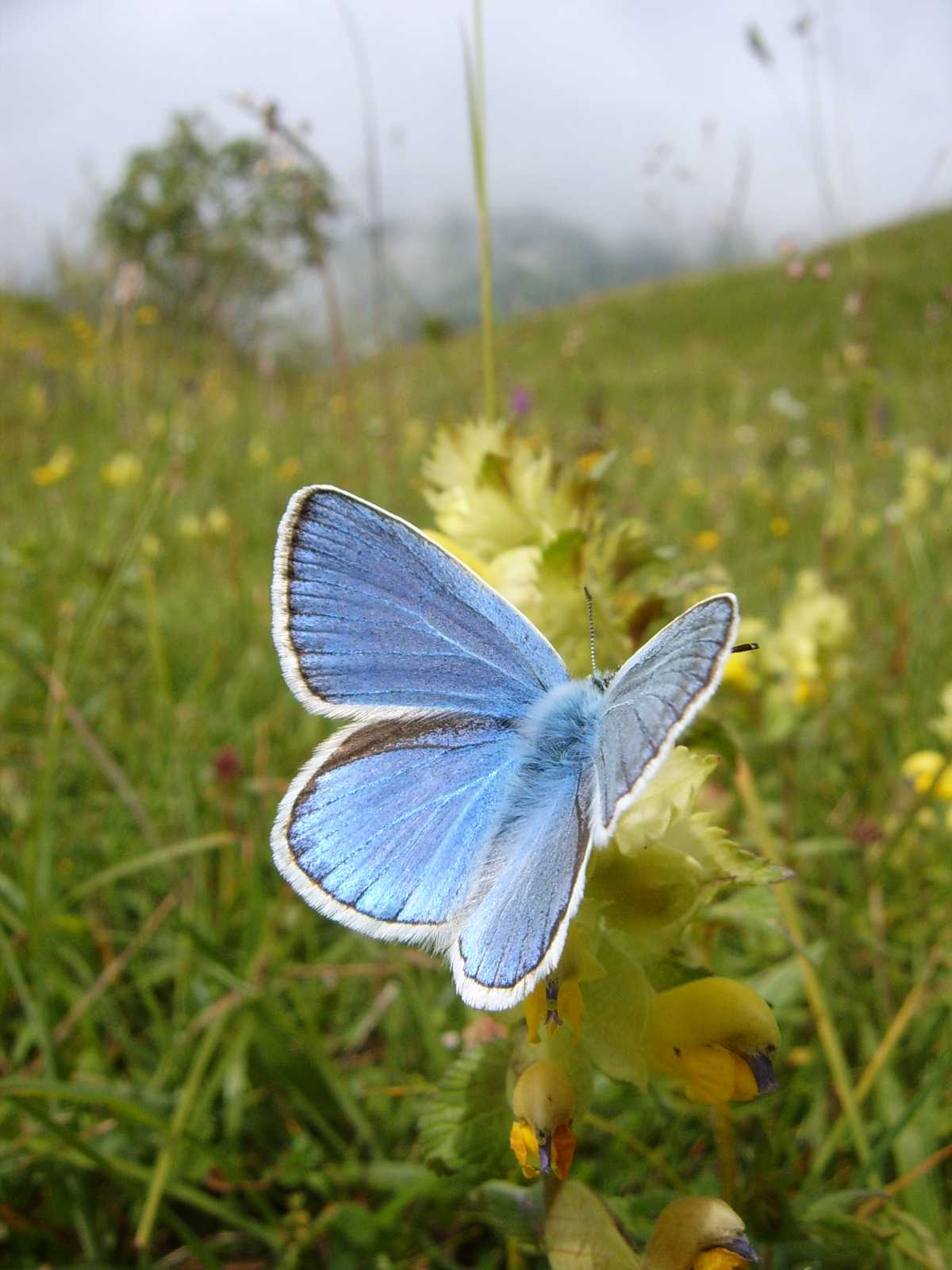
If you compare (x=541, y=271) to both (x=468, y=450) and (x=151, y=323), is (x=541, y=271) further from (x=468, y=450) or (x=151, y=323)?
(x=151, y=323)

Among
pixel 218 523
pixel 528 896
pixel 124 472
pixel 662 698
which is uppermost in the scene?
pixel 124 472

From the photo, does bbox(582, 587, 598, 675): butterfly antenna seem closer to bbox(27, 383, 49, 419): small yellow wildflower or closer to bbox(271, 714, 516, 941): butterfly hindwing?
bbox(271, 714, 516, 941): butterfly hindwing

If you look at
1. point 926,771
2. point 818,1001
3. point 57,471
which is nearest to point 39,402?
point 57,471

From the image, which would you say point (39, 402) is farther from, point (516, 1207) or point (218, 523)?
point (516, 1207)

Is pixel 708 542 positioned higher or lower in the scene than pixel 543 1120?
higher

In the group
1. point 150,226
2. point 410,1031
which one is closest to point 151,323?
point 150,226

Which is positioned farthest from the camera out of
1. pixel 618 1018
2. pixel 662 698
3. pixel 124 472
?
pixel 124 472
